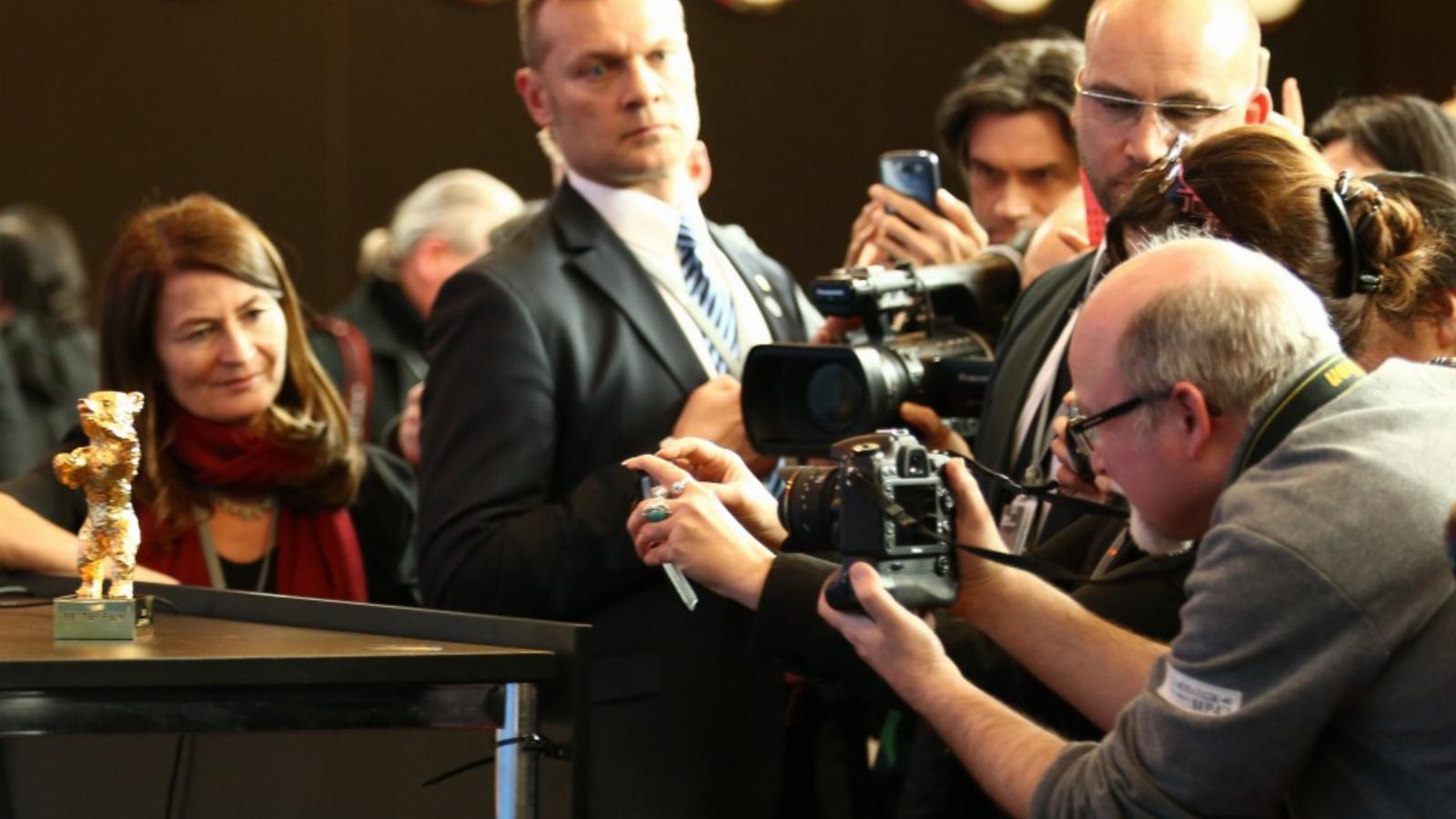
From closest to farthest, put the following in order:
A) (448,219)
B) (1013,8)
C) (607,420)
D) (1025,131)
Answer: (607,420) → (1025,131) → (448,219) → (1013,8)

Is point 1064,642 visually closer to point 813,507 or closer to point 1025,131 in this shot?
point 813,507

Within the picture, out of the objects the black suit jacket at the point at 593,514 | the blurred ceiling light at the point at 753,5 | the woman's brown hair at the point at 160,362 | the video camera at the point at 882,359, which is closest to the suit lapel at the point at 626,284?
the black suit jacket at the point at 593,514

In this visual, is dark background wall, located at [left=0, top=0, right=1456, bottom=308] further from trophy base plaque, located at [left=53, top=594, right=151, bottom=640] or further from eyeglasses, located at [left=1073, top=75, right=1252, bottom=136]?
trophy base plaque, located at [left=53, top=594, right=151, bottom=640]

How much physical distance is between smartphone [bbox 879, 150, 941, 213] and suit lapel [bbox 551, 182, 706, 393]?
52 centimetres

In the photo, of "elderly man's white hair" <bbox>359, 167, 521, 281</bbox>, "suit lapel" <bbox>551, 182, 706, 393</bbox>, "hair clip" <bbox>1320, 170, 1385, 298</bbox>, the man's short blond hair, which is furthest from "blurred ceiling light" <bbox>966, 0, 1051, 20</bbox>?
"hair clip" <bbox>1320, 170, 1385, 298</bbox>

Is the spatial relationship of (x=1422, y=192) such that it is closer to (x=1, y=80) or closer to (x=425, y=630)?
(x=425, y=630)

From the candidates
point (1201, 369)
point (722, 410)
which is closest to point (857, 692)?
point (722, 410)

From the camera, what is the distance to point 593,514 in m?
2.47

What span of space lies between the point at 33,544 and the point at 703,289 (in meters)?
0.87

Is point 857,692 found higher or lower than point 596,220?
lower

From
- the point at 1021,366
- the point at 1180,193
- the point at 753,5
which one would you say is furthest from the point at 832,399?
the point at 753,5

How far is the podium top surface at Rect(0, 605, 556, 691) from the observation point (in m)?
1.59

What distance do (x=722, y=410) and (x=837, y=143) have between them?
3.19 metres

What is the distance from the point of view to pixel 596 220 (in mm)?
2701
